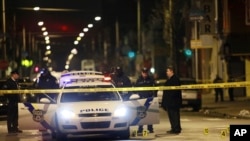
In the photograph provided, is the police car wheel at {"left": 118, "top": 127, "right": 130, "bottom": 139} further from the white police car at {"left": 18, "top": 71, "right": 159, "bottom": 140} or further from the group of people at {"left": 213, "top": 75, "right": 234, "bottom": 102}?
the group of people at {"left": 213, "top": 75, "right": 234, "bottom": 102}

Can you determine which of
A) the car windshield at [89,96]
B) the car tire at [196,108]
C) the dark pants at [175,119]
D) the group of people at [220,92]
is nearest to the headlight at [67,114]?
the car windshield at [89,96]

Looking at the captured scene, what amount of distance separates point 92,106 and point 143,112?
5.87 feet

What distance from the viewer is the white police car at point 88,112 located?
51.3 ft

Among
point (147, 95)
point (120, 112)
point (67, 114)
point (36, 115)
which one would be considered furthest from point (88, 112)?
point (147, 95)

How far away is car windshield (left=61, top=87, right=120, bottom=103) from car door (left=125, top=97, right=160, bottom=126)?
50 centimetres

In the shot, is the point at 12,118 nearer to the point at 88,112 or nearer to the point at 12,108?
the point at 12,108

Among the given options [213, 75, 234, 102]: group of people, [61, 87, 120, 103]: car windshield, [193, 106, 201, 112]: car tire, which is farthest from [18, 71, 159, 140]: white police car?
[213, 75, 234, 102]: group of people

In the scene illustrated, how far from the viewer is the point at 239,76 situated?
39.7 m

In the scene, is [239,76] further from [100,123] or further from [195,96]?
[100,123]

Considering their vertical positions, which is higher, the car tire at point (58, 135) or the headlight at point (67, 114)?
the headlight at point (67, 114)

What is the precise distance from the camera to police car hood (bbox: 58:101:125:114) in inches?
617

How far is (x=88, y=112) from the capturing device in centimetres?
1562

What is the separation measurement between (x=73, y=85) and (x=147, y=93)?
2.24 meters

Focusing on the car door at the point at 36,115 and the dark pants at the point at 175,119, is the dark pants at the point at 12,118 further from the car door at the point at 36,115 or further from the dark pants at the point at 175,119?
the dark pants at the point at 175,119
